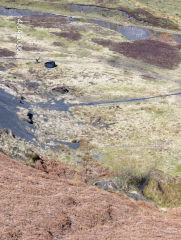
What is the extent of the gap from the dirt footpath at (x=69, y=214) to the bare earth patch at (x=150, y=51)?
48912 mm

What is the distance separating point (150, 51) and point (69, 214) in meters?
62.2

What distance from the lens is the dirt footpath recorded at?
20.0 m

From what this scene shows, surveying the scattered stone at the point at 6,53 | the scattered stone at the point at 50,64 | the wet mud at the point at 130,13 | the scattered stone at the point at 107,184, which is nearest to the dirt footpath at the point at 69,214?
the scattered stone at the point at 107,184

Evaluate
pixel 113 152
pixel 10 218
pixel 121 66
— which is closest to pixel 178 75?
pixel 121 66

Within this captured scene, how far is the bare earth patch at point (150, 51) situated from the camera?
70750mm

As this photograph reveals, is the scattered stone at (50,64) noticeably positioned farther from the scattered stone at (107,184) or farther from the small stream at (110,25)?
the scattered stone at (107,184)

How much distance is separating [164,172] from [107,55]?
141 feet

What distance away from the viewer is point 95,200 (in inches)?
974

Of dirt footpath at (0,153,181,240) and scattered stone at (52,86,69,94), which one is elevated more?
dirt footpath at (0,153,181,240)

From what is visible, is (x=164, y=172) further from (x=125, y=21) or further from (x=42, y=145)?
(x=125, y=21)

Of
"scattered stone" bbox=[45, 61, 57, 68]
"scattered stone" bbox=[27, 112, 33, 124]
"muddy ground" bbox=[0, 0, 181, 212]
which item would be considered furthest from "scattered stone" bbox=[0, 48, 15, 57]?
"scattered stone" bbox=[27, 112, 33, 124]

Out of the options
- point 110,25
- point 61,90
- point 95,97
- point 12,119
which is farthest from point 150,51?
point 12,119

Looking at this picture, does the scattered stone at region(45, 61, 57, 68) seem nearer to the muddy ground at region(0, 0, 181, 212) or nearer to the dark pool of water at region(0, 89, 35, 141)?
the muddy ground at region(0, 0, 181, 212)

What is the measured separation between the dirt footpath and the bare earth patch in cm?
4891
